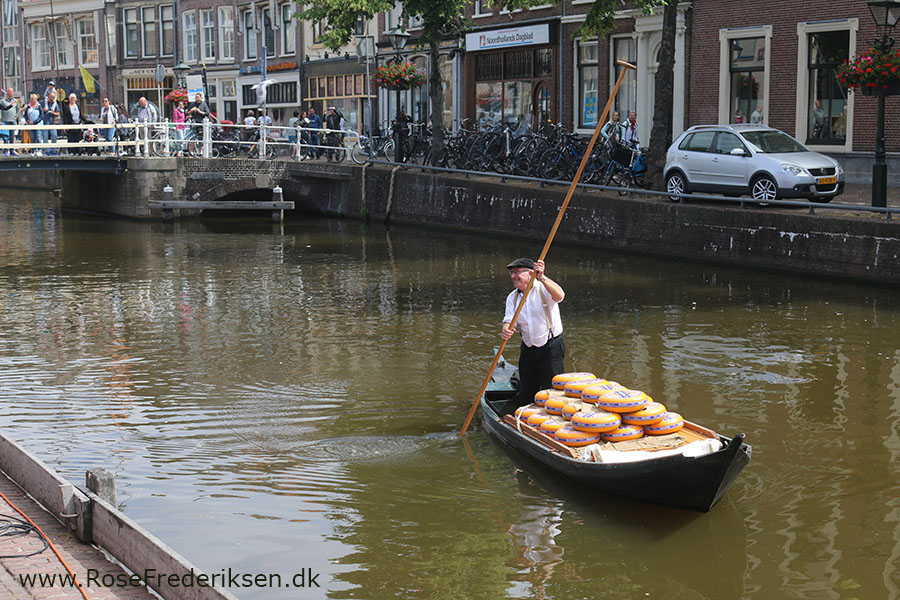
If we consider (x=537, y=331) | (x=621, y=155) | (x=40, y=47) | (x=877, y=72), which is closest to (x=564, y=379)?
(x=537, y=331)

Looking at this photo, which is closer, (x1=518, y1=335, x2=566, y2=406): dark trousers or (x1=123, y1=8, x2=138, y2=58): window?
(x1=518, y1=335, x2=566, y2=406): dark trousers

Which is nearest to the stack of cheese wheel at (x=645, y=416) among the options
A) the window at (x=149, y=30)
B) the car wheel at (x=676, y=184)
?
the car wheel at (x=676, y=184)

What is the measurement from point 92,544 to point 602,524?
11.3 feet

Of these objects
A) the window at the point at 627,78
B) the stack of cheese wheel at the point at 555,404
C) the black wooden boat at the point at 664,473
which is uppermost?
the window at the point at 627,78

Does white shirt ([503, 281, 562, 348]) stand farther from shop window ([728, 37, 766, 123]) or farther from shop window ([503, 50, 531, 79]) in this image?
shop window ([503, 50, 531, 79])

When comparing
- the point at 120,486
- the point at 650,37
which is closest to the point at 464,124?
the point at 650,37

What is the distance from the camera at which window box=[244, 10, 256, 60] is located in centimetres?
5119

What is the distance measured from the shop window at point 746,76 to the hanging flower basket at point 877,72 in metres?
8.69

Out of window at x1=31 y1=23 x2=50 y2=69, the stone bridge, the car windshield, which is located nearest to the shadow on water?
the car windshield

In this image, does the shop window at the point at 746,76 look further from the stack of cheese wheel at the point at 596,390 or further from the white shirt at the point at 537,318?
the stack of cheese wheel at the point at 596,390

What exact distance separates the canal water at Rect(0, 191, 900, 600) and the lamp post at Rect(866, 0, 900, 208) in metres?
1.78

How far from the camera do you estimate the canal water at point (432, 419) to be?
796cm

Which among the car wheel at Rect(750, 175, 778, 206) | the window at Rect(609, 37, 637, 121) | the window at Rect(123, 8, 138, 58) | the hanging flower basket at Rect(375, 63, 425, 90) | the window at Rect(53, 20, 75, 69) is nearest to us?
the car wheel at Rect(750, 175, 778, 206)

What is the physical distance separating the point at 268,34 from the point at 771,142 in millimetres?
32071
